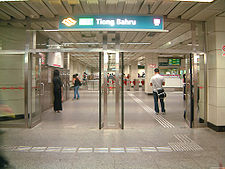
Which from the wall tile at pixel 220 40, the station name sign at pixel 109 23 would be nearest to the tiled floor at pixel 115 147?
the wall tile at pixel 220 40

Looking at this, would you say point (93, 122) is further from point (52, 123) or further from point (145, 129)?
point (145, 129)

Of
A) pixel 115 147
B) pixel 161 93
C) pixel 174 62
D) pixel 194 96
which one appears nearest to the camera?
pixel 115 147

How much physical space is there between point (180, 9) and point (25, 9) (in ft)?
13.0

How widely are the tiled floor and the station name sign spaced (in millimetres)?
2688

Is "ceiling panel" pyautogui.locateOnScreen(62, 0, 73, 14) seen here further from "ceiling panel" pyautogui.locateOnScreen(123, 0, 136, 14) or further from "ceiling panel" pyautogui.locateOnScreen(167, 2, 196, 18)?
"ceiling panel" pyautogui.locateOnScreen(167, 2, 196, 18)

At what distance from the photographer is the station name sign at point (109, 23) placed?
159 inches

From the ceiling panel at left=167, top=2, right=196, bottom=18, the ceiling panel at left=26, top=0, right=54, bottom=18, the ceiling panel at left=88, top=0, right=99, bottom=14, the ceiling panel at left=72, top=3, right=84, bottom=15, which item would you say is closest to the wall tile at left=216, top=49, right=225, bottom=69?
the ceiling panel at left=167, top=2, right=196, bottom=18

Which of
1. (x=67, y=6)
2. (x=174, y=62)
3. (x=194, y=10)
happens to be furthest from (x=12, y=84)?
(x=174, y=62)

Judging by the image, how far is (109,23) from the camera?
406 centimetres

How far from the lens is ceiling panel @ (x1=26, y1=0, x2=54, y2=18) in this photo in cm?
373

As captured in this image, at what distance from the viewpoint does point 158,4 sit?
389 cm

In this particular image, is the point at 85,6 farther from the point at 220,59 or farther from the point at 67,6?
the point at 220,59

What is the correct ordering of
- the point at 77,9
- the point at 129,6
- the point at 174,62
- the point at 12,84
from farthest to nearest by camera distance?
1. the point at 174,62
2. the point at 12,84
3. the point at 77,9
4. the point at 129,6

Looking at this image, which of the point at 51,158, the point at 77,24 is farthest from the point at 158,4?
the point at 51,158
